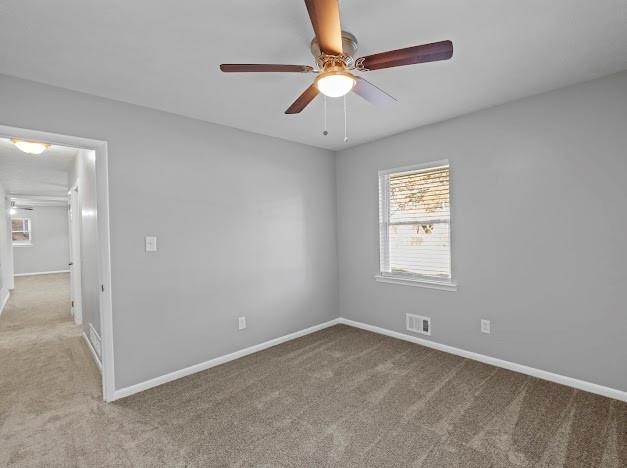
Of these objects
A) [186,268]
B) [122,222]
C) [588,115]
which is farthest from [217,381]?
[588,115]

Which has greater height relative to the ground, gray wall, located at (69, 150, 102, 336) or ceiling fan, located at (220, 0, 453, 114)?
ceiling fan, located at (220, 0, 453, 114)

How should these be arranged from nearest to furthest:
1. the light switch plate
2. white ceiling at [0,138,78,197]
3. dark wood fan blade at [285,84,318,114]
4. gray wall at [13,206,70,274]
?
dark wood fan blade at [285,84,318,114] < the light switch plate < white ceiling at [0,138,78,197] < gray wall at [13,206,70,274]

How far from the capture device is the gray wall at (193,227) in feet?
8.64

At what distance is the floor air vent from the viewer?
357 centimetres

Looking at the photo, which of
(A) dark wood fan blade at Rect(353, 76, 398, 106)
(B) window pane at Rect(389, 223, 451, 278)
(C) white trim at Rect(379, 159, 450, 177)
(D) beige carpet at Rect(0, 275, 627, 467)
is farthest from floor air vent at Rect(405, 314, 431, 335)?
(A) dark wood fan blade at Rect(353, 76, 398, 106)

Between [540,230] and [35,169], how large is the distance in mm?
6806

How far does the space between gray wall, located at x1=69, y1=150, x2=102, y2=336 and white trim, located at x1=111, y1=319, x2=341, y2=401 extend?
917 millimetres

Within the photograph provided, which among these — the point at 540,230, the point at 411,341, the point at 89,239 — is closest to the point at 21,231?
the point at 89,239

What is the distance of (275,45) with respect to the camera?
1.93 metres

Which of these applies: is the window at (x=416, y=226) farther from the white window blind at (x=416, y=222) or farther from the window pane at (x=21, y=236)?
the window pane at (x=21, y=236)

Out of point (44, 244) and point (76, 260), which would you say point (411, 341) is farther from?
point (44, 244)

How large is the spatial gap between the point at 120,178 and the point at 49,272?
426 inches

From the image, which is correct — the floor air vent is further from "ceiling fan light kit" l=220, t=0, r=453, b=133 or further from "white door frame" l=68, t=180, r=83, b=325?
"white door frame" l=68, t=180, r=83, b=325

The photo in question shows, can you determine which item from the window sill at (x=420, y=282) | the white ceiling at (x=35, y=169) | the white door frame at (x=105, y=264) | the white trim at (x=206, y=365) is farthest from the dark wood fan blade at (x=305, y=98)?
the white ceiling at (x=35, y=169)
